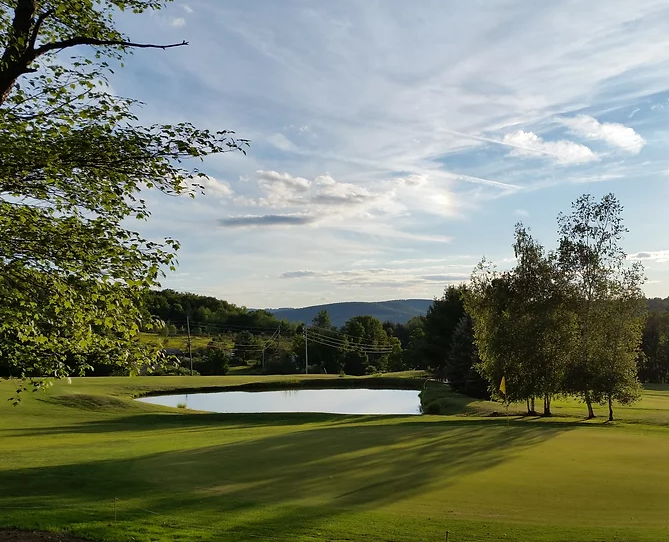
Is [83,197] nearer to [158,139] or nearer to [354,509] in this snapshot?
[158,139]

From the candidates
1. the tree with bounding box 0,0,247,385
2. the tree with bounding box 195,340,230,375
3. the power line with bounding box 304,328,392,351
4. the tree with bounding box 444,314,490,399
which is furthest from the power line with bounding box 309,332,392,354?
the tree with bounding box 0,0,247,385

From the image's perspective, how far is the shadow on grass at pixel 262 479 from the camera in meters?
11.2

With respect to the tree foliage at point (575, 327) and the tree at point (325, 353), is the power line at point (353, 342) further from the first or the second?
the tree foliage at point (575, 327)

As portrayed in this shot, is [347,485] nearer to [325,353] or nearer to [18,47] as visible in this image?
[18,47]

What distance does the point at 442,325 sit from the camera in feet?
231

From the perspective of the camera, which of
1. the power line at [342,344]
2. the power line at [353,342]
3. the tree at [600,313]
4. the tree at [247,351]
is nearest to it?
the tree at [600,313]

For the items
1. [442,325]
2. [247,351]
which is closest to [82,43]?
[442,325]

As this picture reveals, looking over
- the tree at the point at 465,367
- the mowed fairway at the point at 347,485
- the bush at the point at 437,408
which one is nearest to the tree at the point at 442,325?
the tree at the point at 465,367

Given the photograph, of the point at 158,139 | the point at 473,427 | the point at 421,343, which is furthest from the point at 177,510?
the point at 421,343

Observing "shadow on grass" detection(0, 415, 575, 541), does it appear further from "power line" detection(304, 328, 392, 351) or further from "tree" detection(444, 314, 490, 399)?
"power line" detection(304, 328, 392, 351)

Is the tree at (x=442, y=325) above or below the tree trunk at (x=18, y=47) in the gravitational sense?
below

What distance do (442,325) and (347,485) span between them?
58.0 metres

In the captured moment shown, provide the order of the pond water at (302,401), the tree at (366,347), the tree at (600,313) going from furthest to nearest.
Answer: the tree at (366,347) → the pond water at (302,401) → the tree at (600,313)

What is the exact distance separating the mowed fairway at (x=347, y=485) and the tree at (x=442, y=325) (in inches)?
1770
